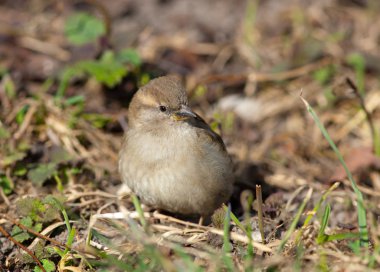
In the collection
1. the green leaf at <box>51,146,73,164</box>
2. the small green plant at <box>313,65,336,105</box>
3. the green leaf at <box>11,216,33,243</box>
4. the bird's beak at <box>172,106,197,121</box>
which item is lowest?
the green leaf at <box>11,216,33,243</box>

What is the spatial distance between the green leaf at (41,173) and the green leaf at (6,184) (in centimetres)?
16

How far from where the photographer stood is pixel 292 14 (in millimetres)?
7262

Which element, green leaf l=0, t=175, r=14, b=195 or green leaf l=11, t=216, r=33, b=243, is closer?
green leaf l=11, t=216, r=33, b=243

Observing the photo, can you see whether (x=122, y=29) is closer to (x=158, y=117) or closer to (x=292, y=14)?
(x=292, y=14)

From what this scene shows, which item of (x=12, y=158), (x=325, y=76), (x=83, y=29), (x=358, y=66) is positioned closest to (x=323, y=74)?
(x=325, y=76)

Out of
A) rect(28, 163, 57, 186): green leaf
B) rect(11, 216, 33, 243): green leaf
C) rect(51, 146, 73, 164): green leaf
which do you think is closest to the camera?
rect(11, 216, 33, 243): green leaf

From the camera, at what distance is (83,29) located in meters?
6.20

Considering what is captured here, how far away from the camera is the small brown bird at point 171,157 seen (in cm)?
421

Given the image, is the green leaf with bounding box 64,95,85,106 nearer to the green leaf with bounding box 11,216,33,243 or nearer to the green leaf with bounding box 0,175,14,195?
the green leaf with bounding box 0,175,14,195

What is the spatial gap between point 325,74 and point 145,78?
1.92 metres

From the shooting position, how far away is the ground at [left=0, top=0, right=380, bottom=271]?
380 cm

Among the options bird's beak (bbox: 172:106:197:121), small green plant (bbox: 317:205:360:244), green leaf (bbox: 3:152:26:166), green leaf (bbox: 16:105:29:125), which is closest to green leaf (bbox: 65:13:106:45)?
green leaf (bbox: 16:105:29:125)

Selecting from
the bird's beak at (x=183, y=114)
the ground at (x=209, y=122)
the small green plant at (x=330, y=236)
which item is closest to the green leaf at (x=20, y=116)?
the ground at (x=209, y=122)

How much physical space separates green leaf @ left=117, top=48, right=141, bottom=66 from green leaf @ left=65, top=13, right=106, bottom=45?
1.16 feet
